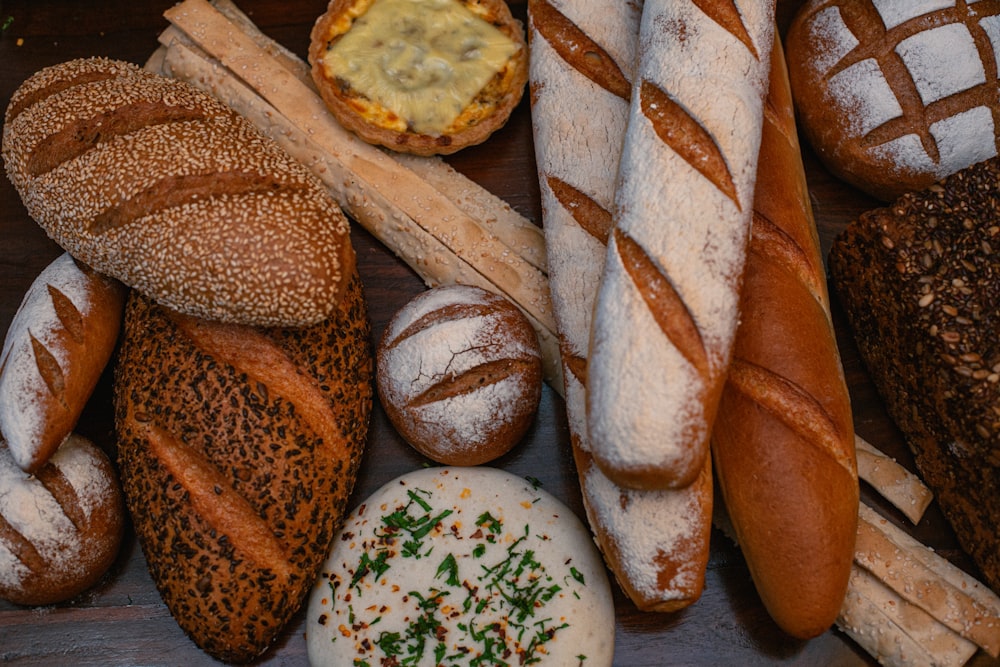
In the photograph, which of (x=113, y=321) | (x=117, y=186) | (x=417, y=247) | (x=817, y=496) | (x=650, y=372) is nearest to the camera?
(x=650, y=372)

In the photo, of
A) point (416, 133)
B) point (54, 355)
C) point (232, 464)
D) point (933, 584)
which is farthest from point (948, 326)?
point (54, 355)

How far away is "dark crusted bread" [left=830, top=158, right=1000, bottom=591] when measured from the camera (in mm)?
1880

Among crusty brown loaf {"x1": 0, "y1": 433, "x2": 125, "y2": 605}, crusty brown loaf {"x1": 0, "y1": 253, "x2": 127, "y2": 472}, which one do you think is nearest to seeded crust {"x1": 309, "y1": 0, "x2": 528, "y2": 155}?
crusty brown loaf {"x1": 0, "y1": 253, "x2": 127, "y2": 472}

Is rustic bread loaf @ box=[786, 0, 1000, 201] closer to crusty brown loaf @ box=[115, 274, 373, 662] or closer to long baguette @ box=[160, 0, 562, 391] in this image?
long baguette @ box=[160, 0, 562, 391]

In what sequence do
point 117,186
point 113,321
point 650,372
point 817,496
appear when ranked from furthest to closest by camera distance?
point 113,321
point 117,186
point 817,496
point 650,372

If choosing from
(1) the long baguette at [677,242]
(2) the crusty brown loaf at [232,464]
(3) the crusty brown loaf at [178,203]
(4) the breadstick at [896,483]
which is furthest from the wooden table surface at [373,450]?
(1) the long baguette at [677,242]

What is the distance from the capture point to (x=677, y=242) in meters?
1.76

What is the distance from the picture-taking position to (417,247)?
2.27 metres

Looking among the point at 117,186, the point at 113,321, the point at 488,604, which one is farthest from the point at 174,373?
the point at 488,604

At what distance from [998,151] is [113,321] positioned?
2.35 m

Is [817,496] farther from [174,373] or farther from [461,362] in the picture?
[174,373]

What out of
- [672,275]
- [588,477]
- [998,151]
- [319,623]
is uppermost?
[998,151]

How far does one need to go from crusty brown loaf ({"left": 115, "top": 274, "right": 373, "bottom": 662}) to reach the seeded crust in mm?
533

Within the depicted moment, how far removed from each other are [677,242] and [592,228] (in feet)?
1.03
